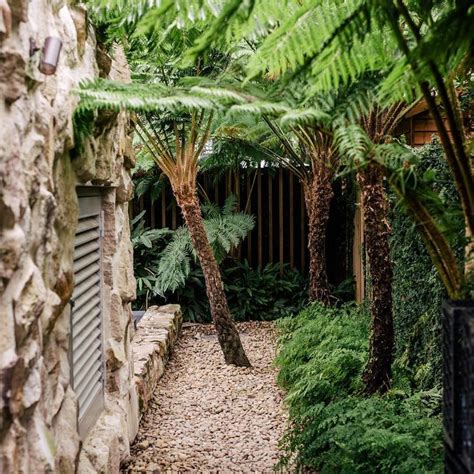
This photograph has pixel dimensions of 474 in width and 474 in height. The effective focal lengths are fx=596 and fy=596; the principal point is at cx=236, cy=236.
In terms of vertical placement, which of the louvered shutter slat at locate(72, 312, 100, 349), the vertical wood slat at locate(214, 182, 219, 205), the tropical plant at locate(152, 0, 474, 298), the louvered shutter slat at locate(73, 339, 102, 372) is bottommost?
the louvered shutter slat at locate(73, 339, 102, 372)

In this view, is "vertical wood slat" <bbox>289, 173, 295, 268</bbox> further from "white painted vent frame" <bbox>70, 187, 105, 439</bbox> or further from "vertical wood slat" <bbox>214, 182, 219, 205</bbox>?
"white painted vent frame" <bbox>70, 187, 105, 439</bbox>

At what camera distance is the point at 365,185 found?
3527mm

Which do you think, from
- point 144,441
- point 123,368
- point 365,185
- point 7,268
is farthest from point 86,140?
point 144,441

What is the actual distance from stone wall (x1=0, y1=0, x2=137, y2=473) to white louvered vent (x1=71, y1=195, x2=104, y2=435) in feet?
0.47

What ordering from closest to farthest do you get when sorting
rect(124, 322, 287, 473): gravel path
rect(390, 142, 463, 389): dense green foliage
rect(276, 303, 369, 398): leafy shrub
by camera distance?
rect(390, 142, 463, 389): dense green foliage → rect(124, 322, 287, 473): gravel path → rect(276, 303, 369, 398): leafy shrub

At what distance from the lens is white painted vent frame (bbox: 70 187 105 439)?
2.63 m

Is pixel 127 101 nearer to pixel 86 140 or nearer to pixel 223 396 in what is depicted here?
pixel 86 140

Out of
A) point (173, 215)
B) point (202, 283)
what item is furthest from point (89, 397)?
point (173, 215)

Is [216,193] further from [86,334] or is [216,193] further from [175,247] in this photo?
[86,334]

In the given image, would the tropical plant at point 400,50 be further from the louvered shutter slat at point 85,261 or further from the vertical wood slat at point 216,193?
the vertical wood slat at point 216,193

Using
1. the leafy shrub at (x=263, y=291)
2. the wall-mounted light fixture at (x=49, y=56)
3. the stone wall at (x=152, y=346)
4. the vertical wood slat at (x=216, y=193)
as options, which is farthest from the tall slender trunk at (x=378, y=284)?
the vertical wood slat at (x=216, y=193)

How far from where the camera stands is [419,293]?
11.9 feet

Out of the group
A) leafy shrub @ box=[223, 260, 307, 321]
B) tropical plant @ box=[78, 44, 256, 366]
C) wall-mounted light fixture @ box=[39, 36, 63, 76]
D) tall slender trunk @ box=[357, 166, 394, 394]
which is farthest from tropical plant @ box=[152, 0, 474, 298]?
leafy shrub @ box=[223, 260, 307, 321]

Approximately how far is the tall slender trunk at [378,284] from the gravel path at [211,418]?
71 cm
